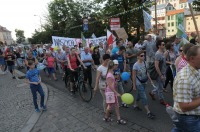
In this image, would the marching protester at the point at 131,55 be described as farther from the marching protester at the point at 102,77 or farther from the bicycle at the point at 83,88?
the marching protester at the point at 102,77

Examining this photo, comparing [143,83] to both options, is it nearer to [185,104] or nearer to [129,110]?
[129,110]

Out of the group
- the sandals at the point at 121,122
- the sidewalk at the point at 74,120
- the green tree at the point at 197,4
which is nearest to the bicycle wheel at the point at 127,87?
the sidewalk at the point at 74,120

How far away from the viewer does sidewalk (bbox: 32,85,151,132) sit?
16.0ft

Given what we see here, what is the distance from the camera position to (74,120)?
5590 mm

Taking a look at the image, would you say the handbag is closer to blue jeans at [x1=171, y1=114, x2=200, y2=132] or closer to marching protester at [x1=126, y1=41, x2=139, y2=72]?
blue jeans at [x1=171, y1=114, x2=200, y2=132]

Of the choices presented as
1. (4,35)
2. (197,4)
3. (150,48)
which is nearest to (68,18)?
(197,4)

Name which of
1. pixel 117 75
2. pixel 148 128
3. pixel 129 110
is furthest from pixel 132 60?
pixel 148 128

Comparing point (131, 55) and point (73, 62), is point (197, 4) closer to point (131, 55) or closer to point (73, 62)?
point (131, 55)

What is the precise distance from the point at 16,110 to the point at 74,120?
8.16ft

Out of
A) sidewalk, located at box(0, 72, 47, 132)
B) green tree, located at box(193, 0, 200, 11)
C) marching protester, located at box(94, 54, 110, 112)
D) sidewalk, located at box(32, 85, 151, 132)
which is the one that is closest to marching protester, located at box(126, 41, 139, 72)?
sidewalk, located at box(32, 85, 151, 132)

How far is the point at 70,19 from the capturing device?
167 ft

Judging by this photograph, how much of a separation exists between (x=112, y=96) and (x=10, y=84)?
26.4 ft

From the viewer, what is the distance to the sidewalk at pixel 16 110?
5.63 meters

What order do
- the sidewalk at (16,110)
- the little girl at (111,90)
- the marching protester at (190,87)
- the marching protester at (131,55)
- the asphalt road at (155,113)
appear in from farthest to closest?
the marching protester at (131,55) < the sidewalk at (16,110) < the little girl at (111,90) < the asphalt road at (155,113) < the marching protester at (190,87)
